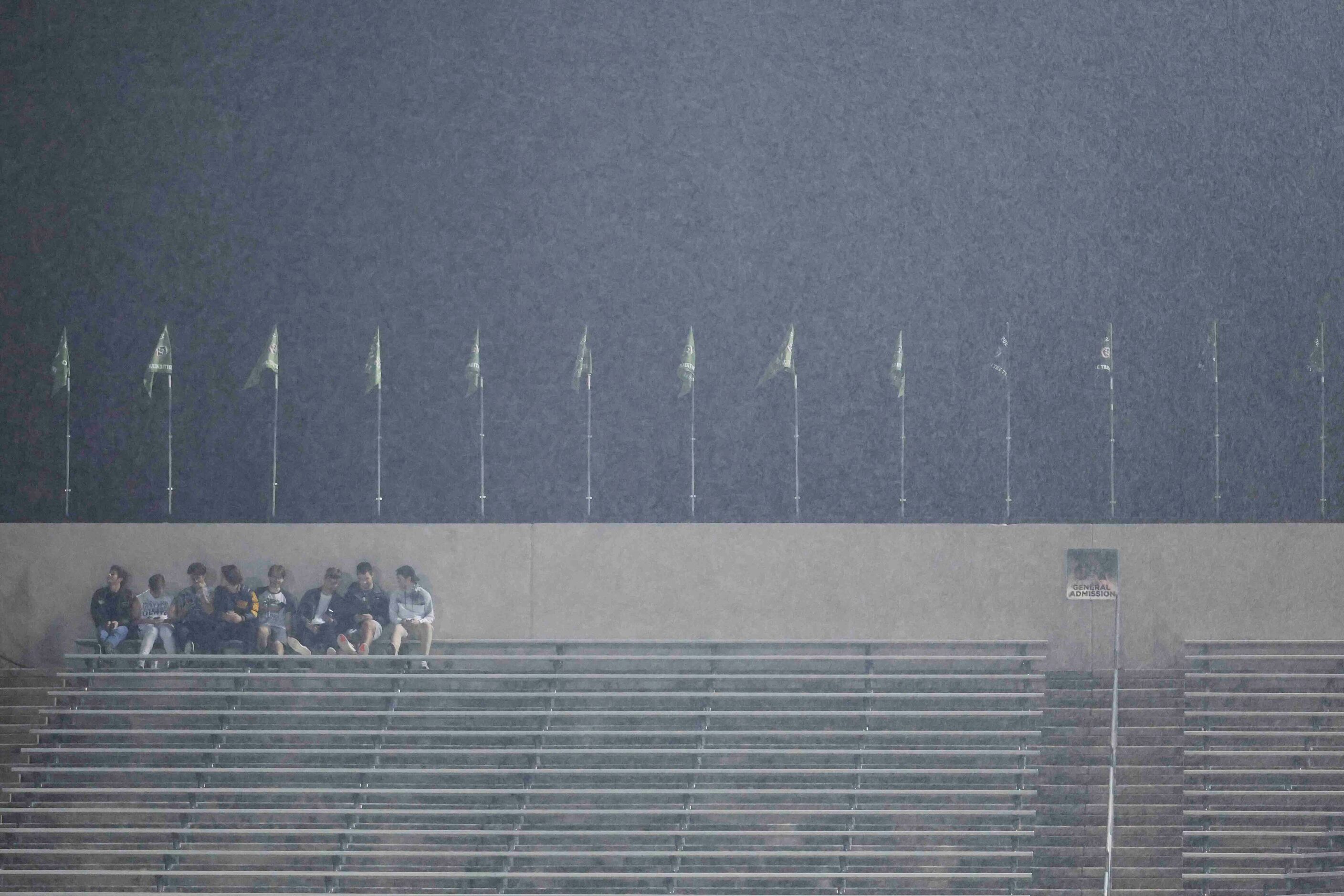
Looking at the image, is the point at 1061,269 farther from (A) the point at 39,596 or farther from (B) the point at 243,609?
(A) the point at 39,596

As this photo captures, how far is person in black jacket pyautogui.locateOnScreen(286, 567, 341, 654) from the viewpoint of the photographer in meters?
12.5

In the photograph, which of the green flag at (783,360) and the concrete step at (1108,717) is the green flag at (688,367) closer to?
the green flag at (783,360)

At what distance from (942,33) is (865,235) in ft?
6.91

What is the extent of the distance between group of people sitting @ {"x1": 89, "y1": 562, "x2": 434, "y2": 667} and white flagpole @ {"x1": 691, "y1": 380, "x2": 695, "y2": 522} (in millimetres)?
3485

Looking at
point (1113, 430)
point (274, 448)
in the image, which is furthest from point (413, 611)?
point (1113, 430)

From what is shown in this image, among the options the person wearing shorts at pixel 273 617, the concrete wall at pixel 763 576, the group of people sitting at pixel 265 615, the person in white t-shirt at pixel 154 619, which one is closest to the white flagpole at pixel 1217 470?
the concrete wall at pixel 763 576

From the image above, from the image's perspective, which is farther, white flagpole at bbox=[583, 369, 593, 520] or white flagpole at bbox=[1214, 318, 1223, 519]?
white flagpole at bbox=[583, 369, 593, 520]

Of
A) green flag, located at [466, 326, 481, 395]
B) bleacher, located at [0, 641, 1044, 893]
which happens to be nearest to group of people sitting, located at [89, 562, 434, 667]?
bleacher, located at [0, 641, 1044, 893]

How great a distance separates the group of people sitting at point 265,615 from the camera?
12.4 m

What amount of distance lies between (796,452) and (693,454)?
3.20 feet

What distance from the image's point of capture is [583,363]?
578 inches

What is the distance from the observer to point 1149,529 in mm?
12633

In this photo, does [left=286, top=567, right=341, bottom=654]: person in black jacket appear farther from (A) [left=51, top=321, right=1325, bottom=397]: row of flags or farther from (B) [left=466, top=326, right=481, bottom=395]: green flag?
(B) [left=466, top=326, right=481, bottom=395]: green flag

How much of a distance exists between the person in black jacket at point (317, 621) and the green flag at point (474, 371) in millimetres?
2518
